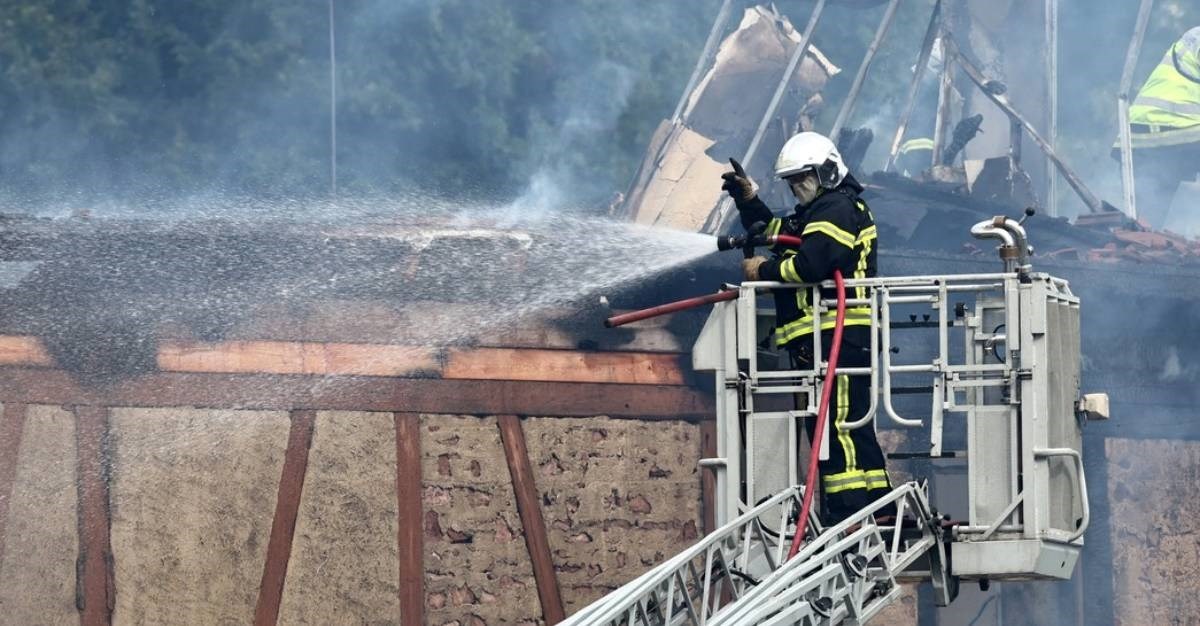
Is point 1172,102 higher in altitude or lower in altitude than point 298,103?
lower

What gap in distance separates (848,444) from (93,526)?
4419 mm

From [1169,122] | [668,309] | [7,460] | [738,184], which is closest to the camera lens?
[668,309]

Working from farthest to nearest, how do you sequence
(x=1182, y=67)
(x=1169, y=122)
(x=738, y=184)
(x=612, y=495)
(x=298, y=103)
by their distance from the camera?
1. (x=298, y=103)
2. (x=1169, y=122)
3. (x=1182, y=67)
4. (x=612, y=495)
5. (x=738, y=184)

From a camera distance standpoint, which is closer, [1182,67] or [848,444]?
[848,444]

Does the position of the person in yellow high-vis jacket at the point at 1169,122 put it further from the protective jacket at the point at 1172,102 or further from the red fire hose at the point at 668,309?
the red fire hose at the point at 668,309

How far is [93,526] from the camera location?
899cm

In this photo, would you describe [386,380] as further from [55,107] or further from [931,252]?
[55,107]

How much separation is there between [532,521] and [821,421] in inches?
144

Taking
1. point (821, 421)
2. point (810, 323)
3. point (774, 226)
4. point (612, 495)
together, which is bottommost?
point (612, 495)

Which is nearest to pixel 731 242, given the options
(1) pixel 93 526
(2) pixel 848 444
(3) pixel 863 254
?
(3) pixel 863 254

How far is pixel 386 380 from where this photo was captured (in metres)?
9.60

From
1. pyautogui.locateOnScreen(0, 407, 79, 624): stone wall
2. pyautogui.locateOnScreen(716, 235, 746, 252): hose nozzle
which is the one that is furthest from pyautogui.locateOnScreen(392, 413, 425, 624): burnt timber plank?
pyautogui.locateOnScreen(716, 235, 746, 252): hose nozzle

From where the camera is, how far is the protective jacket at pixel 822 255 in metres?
6.69

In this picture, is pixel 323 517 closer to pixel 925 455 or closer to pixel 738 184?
pixel 738 184
